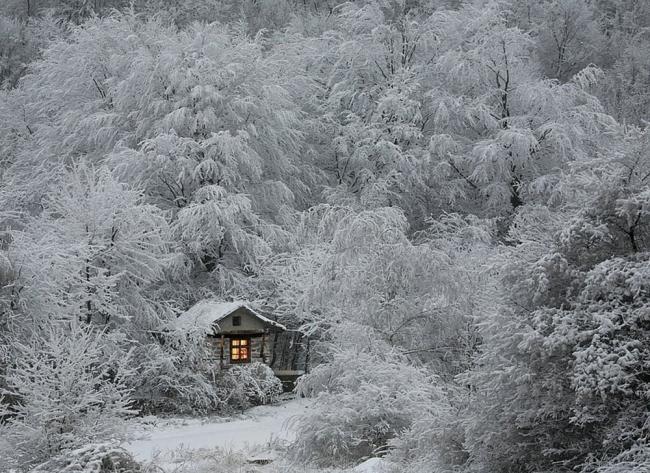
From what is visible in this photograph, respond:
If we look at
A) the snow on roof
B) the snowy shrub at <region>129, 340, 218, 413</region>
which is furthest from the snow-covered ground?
the snow on roof

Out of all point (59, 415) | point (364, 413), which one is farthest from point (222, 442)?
point (59, 415)

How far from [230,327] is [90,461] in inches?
466

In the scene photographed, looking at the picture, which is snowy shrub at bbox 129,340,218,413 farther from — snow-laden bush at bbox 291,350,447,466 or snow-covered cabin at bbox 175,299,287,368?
snow-laden bush at bbox 291,350,447,466

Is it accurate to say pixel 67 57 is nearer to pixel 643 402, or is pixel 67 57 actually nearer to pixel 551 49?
pixel 551 49

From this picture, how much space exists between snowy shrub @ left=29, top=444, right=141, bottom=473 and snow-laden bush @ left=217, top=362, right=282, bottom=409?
10391mm

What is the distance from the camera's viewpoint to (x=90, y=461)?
8047 mm

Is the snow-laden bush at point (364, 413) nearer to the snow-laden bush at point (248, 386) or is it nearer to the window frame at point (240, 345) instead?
the snow-laden bush at point (248, 386)

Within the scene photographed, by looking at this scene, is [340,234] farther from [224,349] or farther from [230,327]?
[224,349]

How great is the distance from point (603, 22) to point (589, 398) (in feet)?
126

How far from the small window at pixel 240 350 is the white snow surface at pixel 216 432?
1.47 meters

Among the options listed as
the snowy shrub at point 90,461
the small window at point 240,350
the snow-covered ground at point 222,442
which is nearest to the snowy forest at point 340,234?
the snowy shrub at point 90,461

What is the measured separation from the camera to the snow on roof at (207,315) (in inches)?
761

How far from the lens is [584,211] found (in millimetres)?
8070

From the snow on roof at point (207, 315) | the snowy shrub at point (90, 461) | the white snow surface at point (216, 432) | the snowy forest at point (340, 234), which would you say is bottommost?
the white snow surface at point (216, 432)
